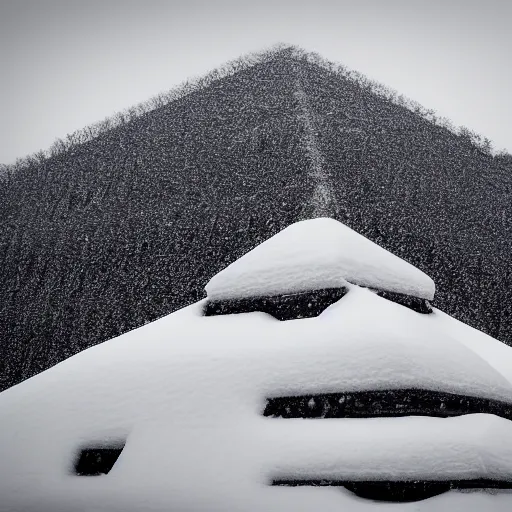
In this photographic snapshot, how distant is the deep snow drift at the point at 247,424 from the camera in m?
1.40

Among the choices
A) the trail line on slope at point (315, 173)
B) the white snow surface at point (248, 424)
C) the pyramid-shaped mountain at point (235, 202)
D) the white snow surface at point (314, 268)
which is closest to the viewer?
the white snow surface at point (248, 424)

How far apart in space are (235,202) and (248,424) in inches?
262

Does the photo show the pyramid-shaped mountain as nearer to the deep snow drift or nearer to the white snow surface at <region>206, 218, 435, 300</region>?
the white snow surface at <region>206, 218, 435, 300</region>

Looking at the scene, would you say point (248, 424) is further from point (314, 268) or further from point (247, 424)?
point (314, 268)

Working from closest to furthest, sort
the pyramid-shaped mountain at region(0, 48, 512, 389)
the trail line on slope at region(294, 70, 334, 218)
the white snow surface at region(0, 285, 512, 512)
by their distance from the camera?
1. the white snow surface at region(0, 285, 512, 512)
2. the trail line on slope at region(294, 70, 334, 218)
3. the pyramid-shaped mountain at region(0, 48, 512, 389)

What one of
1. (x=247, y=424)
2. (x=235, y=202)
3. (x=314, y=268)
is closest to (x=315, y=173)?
(x=235, y=202)

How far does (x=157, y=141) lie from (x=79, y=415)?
28.8 ft

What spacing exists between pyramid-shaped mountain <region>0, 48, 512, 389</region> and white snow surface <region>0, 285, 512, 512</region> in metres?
5.59

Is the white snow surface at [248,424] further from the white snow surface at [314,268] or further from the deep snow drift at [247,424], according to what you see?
the white snow surface at [314,268]

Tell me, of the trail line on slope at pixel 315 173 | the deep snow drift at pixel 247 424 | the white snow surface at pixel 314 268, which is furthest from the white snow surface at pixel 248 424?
the trail line on slope at pixel 315 173

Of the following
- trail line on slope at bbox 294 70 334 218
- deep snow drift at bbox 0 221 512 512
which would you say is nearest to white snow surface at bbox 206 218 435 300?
deep snow drift at bbox 0 221 512 512

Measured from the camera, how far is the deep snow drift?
4.59ft

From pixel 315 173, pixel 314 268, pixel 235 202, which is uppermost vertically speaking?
pixel 315 173

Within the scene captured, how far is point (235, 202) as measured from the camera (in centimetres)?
797
